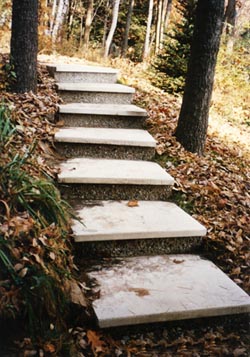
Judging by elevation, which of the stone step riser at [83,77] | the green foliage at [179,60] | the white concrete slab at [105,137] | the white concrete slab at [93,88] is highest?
the green foliage at [179,60]

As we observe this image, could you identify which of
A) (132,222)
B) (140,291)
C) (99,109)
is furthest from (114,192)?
(99,109)

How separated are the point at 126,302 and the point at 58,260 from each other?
543 millimetres

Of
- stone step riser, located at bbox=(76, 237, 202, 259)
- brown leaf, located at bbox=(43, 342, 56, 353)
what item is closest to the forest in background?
brown leaf, located at bbox=(43, 342, 56, 353)

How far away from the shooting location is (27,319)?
2.18 metres

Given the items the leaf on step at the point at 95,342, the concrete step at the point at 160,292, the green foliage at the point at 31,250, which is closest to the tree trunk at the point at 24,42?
the green foliage at the point at 31,250

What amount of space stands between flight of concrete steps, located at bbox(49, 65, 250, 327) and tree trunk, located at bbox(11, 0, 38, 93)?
75 cm

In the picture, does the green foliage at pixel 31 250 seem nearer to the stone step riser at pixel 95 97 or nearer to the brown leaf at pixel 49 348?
the brown leaf at pixel 49 348

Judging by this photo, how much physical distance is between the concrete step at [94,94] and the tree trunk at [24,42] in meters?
0.54

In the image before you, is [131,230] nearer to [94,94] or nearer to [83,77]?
[94,94]

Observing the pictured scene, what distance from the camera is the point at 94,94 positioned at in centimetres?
546

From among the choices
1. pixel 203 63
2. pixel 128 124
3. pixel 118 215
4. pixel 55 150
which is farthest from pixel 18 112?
pixel 203 63

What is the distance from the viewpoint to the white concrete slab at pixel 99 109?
4.77m

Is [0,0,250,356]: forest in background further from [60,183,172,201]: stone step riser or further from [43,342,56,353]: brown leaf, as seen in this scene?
[60,183,172,201]: stone step riser

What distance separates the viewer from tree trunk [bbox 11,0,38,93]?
482cm
